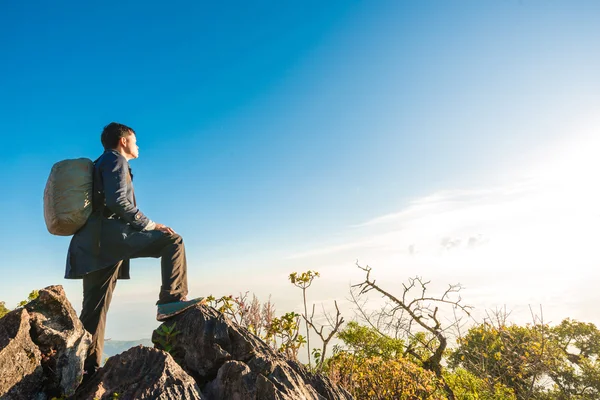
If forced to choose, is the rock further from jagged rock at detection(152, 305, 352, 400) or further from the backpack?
the backpack

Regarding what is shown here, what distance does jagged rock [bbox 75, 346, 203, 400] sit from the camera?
114 inches

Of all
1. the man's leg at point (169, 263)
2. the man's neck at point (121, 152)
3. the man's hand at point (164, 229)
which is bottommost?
the man's leg at point (169, 263)

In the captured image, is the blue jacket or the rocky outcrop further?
the blue jacket

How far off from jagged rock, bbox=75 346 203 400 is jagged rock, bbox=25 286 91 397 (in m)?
0.22

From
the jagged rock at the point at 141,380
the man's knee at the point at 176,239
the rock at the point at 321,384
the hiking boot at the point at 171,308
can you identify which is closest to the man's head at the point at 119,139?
the man's knee at the point at 176,239

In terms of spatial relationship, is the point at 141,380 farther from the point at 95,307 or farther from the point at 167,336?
the point at 95,307

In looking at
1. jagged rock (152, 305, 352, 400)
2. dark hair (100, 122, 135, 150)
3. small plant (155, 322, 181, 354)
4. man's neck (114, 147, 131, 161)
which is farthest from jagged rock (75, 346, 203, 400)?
dark hair (100, 122, 135, 150)

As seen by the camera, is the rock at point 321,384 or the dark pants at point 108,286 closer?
the rock at point 321,384

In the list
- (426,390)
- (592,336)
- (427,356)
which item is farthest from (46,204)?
(592,336)

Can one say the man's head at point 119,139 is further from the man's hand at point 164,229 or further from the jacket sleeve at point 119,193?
the man's hand at point 164,229

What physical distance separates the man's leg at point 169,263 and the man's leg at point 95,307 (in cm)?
49

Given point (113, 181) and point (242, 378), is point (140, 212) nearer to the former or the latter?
point (113, 181)

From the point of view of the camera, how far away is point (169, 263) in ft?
12.8

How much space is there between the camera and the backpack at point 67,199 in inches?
142
